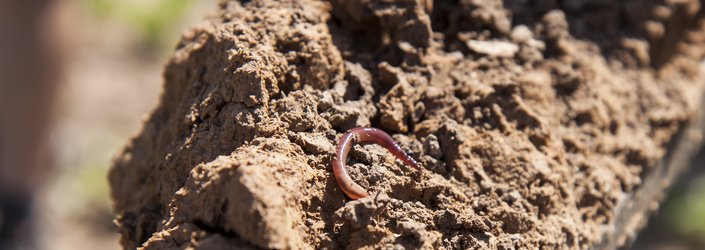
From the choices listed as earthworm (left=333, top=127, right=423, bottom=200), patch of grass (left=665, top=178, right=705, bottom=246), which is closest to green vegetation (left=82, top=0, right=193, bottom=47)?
patch of grass (left=665, top=178, right=705, bottom=246)

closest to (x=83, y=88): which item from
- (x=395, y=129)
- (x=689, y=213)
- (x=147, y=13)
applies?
(x=147, y=13)

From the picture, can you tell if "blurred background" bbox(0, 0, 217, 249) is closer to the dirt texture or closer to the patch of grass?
the dirt texture

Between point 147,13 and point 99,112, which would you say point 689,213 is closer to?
point 99,112

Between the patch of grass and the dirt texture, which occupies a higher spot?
the dirt texture

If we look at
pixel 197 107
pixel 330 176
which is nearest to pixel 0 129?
pixel 197 107

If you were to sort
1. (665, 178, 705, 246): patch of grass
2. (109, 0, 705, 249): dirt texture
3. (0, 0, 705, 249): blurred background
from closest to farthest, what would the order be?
(109, 0, 705, 249): dirt texture
(0, 0, 705, 249): blurred background
(665, 178, 705, 246): patch of grass

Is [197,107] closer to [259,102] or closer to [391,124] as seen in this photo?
[259,102]

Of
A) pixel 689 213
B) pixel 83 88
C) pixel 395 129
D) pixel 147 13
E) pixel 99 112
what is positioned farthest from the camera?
pixel 147 13
